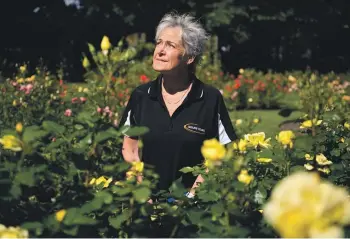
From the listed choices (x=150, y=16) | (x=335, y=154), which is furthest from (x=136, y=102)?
(x=150, y=16)

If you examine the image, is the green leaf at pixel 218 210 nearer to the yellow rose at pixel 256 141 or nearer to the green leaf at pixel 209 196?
the green leaf at pixel 209 196

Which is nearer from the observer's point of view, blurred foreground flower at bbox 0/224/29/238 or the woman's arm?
blurred foreground flower at bbox 0/224/29/238

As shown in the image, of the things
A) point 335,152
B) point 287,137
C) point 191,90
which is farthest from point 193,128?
point 287,137

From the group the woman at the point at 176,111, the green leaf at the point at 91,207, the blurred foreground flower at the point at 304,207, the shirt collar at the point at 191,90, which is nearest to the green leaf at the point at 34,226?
the green leaf at the point at 91,207

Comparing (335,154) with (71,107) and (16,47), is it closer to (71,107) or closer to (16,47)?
(71,107)

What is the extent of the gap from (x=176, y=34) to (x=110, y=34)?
2758 centimetres

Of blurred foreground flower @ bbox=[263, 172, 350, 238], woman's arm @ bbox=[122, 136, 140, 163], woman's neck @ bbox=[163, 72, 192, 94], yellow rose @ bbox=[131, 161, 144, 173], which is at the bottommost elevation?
woman's arm @ bbox=[122, 136, 140, 163]

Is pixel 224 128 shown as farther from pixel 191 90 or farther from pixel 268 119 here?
pixel 268 119

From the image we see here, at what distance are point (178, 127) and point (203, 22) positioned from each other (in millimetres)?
24332

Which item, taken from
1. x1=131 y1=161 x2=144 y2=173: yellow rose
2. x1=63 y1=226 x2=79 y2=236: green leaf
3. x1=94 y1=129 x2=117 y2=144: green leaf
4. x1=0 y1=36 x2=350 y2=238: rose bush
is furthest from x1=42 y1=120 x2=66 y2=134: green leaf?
x1=63 y1=226 x2=79 y2=236: green leaf

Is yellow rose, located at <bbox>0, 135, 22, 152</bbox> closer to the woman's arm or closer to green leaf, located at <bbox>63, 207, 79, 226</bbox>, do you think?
green leaf, located at <bbox>63, 207, 79, 226</bbox>

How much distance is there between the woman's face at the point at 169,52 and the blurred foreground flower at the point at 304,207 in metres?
1.80

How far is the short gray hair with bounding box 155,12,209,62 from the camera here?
8.96 ft

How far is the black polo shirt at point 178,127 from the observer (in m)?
2.73
